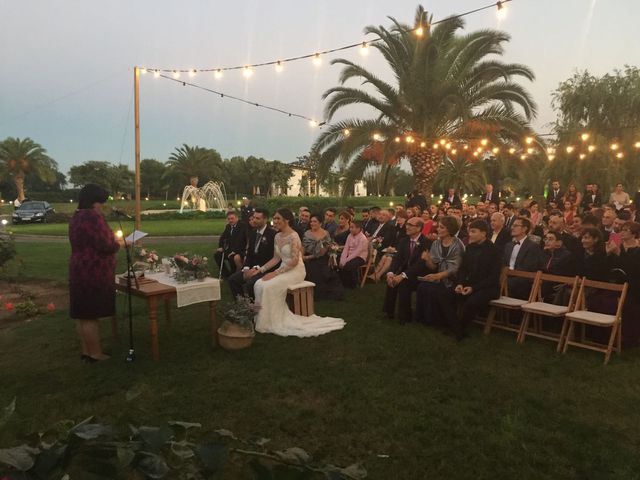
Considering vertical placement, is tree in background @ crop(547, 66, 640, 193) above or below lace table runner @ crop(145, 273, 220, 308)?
above

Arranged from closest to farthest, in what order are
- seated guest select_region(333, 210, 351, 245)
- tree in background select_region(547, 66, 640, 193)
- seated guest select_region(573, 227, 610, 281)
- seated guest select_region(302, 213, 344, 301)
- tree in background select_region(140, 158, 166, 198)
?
1. seated guest select_region(573, 227, 610, 281)
2. seated guest select_region(302, 213, 344, 301)
3. seated guest select_region(333, 210, 351, 245)
4. tree in background select_region(547, 66, 640, 193)
5. tree in background select_region(140, 158, 166, 198)

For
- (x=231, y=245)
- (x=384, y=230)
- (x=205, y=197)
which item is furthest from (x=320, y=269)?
(x=205, y=197)

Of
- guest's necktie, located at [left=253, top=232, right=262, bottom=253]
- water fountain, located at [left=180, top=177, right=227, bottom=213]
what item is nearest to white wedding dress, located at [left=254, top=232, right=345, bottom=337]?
guest's necktie, located at [left=253, top=232, right=262, bottom=253]

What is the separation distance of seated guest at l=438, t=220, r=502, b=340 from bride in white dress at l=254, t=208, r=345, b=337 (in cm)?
155

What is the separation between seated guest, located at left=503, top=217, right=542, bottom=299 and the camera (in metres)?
6.90

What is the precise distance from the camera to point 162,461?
1072mm

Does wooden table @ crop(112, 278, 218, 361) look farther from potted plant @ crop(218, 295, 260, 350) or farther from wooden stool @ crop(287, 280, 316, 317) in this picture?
wooden stool @ crop(287, 280, 316, 317)

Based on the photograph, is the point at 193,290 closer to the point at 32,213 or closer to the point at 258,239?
the point at 258,239

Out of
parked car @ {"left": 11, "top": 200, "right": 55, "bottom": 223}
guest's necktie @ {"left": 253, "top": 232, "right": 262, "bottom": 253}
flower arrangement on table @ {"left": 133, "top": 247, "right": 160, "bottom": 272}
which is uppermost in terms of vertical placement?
guest's necktie @ {"left": 253, "top": 232, "right": 262, "bottom": 253}

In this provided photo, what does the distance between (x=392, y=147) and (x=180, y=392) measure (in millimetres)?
13576

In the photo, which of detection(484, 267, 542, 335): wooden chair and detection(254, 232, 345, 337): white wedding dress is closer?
detection(484, 267, 542, 335): wooden chair

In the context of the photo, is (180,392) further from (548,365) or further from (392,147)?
(392,147)

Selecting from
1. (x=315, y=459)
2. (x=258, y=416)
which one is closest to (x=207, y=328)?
(x=258, y=416)

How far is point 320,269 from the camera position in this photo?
28.8 ft
